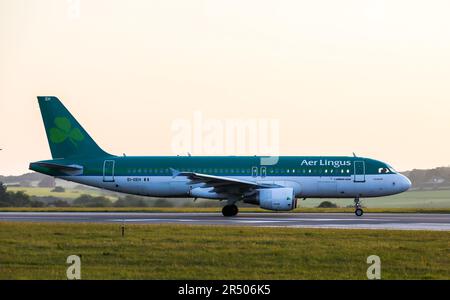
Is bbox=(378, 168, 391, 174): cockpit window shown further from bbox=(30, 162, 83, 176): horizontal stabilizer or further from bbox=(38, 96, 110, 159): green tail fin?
bbox=(30, 162, 83, 176): horizontal stabilizer

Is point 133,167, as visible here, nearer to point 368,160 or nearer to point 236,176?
point 236,176

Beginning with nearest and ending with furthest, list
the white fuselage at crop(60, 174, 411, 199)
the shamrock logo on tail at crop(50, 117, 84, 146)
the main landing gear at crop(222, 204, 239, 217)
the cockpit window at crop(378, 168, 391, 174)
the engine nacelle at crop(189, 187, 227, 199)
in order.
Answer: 1. the main landing gear at crop(222, 204, 239, 217)
2. the engine nacelle at crop(189, 187, 227, 199)
3. the white fuselage at crop(60, 174, 411, 199)
4. the cockpit window at crop(378, 168, 391, 174)
5. the shamrock logo on tail at crop(50, 117, 84, 146)

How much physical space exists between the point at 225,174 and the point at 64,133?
11.0 metres

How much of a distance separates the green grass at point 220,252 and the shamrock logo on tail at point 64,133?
61.6ft

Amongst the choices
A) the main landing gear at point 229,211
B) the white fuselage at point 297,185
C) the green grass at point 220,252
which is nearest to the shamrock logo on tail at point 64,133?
the white fuselage at point 297,185

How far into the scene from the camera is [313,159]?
48.7 m

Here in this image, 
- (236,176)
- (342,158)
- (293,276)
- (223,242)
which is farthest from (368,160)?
(293,276)

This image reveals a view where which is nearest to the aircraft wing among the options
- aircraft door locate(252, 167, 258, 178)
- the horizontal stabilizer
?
aircraft door locate(252, 167, 258, 178)

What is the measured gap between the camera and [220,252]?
2284 centimetres

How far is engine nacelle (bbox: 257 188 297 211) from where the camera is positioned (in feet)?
146

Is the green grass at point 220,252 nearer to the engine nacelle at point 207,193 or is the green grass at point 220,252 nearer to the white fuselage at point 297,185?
the engine nacelle at point 207,193

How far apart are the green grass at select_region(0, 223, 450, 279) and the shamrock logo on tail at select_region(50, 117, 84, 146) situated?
18782 millimetres

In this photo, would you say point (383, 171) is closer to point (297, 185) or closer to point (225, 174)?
point (297, 185)
